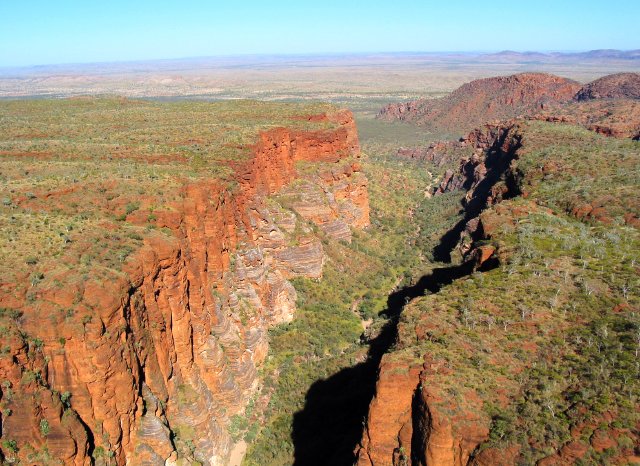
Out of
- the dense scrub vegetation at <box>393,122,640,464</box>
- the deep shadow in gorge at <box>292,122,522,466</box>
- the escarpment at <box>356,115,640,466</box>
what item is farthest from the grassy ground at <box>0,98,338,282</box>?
the dense scrub vegetation at <box>393,122,640,464</box>

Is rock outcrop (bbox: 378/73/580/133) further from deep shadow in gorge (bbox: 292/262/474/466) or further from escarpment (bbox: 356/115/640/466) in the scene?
deep shadow in gorge (bbox: 292/262/474/466)

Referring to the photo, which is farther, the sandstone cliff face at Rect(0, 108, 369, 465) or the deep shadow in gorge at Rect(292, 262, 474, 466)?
the deep shadow in gorge at Rect(292, 262, 474, 466)

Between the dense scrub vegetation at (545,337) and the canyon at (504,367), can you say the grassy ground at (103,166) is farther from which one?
the dense scrub vegetation at (545,337)

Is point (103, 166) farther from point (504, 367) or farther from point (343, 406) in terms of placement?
point (504, 367)

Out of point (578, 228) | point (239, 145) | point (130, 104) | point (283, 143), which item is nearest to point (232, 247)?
point (239, 145)

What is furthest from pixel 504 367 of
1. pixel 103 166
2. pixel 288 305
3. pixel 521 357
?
pixel 103 166

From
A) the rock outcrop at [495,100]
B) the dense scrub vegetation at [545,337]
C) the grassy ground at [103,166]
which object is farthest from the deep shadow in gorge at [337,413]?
the rock outcrop at [495,100]

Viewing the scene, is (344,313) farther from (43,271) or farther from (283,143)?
(43,271)

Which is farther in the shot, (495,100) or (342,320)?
(495,100)
